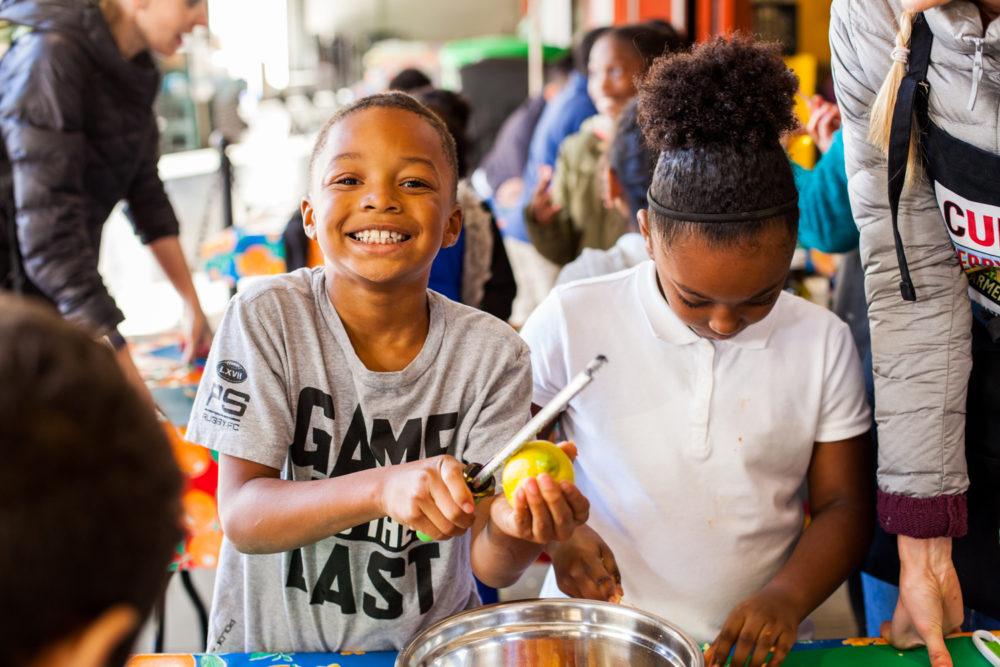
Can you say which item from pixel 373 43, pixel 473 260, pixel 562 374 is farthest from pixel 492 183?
pixel 373 43

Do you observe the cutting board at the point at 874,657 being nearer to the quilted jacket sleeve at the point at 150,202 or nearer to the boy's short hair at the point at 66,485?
the boy's short hair at the point at 66,485

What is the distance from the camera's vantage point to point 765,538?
1.22m

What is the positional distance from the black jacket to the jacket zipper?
1.55 meters

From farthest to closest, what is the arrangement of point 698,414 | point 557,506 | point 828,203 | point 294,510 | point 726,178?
point 828,203 → point 698,414 → point 726,178 → point 294,510 → point 557,506

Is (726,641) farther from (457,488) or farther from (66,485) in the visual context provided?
(66,485)

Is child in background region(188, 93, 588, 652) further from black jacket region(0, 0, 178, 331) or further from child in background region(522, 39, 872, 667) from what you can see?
black jacket region(0, 0, 178, 331)

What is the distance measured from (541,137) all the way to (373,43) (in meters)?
14.5

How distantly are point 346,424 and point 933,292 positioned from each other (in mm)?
737

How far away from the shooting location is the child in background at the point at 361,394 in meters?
1.05

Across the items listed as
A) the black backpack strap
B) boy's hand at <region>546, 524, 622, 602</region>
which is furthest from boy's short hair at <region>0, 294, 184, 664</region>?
A: the black backpack strap

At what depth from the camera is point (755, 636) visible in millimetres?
995

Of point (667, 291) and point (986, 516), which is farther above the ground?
point (667, 291)

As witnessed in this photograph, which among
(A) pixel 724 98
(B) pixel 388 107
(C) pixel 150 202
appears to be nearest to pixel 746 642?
(A) pixel 724 98

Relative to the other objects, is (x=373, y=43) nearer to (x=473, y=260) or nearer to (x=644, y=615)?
(x=473, y=260)
